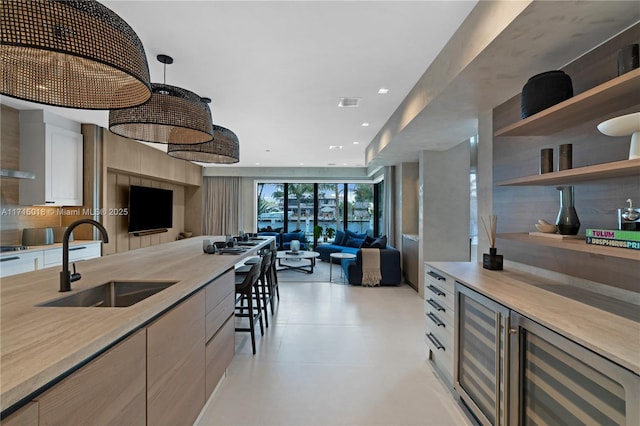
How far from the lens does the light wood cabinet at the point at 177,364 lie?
4.33 ft

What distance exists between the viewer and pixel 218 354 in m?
2.17

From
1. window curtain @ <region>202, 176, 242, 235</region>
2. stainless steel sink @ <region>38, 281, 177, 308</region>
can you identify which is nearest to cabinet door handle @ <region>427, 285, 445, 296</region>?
stainless steel sink @ <region>38, 281, 177, 308</region>

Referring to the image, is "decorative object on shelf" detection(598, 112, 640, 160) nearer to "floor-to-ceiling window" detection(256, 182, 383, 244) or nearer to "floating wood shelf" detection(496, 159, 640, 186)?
"floating wood shelf" detection(496, 159, 640, 186)

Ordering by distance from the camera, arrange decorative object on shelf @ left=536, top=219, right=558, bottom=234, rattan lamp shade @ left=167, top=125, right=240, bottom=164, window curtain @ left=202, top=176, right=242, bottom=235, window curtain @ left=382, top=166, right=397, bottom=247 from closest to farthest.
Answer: decorative object on shelf @ left=536, top=219, right=558, bottom=234 < rattan lamp shade @ left=167, top=125, right=240, bottom=164 < window curtain @ left=382, top=166, right=397, bottom=247 < window curtain @ left=202, top=176, right=242, bottom=235

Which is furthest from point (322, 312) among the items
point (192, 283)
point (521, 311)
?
point (521, 311)

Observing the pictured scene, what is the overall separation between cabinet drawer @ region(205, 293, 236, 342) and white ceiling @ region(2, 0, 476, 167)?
6.60 ft

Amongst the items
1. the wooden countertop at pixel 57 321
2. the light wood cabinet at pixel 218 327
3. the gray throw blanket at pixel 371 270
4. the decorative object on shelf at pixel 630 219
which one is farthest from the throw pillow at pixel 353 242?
the decorative object on shelf at pixel 630 219

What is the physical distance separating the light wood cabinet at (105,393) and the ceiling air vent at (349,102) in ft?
10.4

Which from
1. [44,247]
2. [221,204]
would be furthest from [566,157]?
[221,204]

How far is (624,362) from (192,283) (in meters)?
1.83

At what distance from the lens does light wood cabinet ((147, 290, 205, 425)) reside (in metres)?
1.32

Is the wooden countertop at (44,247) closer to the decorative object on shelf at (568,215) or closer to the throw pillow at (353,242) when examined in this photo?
the decorative object on shelf at (568,215)

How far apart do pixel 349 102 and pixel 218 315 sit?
2.77 meters

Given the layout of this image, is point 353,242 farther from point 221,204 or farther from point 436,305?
point 436,305
